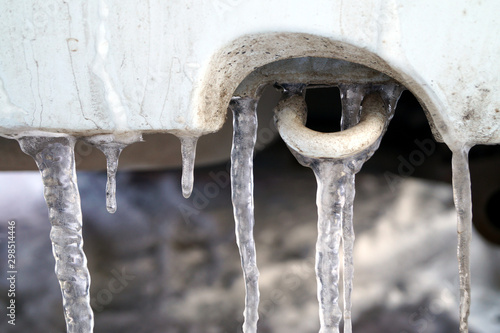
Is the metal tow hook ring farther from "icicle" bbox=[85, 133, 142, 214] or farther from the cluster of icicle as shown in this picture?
"icicle" bbox=[85, 133, 142, 214]

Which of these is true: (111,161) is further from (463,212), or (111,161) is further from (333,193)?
(463,212)

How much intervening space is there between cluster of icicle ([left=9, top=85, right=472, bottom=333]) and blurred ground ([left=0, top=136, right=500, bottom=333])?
76cm

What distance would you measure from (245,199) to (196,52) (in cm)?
24

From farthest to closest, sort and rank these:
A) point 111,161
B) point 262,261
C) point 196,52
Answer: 1. point 262,261
2. point 111,161
3. point 196,52

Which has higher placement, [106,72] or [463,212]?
[106,72]

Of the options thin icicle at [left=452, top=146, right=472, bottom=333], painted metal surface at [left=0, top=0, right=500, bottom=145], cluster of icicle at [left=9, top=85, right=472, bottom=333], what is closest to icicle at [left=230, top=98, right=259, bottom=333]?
cluster of icicle at [left=9, top=85, right=472, bottom=333]

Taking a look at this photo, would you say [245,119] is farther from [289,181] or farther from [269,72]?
[289,181]

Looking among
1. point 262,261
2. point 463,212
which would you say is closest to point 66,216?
point 463,212

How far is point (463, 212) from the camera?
0.49m

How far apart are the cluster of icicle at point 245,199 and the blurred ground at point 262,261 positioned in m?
0.76

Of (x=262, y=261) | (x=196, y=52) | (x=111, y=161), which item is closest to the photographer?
(x=196, y=52)

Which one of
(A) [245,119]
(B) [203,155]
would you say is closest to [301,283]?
(B) [203,155]

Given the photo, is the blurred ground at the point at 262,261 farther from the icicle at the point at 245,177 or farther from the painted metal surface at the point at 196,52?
the painted metal surface at the point at 196,52

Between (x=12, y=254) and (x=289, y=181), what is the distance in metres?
0.79
